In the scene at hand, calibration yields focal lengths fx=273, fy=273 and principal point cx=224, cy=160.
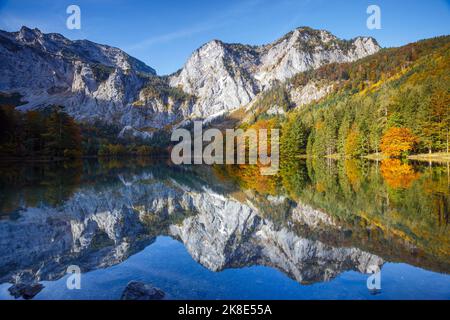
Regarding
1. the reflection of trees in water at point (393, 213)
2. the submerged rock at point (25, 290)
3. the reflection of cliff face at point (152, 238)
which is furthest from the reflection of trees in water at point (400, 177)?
the submerged rock at point (25, 290)

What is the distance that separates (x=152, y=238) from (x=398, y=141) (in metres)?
52.2

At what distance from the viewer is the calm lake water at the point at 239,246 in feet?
21.8

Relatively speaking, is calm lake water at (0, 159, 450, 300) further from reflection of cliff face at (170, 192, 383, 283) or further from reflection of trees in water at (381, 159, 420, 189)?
reflection of trees in water at (381, 159, 420, 189)

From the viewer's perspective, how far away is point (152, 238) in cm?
1112

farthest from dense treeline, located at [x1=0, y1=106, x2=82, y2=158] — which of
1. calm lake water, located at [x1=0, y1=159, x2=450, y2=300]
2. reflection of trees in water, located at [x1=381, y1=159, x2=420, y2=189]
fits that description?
reflection of trees in water, located at [x1=381, y1=159, x2=420, y2=189]

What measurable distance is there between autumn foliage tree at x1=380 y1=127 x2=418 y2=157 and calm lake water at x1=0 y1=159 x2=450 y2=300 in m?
37.3

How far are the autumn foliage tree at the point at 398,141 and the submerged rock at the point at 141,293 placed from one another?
179ft

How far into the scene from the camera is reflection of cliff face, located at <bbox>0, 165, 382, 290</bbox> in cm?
799

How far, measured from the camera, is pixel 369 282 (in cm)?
669

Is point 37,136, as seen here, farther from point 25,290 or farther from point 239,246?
point 239,246

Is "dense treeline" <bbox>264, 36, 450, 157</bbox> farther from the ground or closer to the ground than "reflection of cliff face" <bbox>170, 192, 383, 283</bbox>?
farther from the ground

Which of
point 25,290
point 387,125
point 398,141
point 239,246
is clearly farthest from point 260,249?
point 387,125
